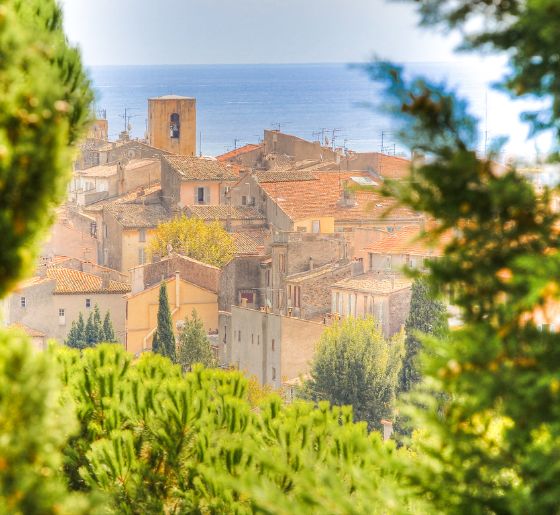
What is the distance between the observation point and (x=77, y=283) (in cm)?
4800

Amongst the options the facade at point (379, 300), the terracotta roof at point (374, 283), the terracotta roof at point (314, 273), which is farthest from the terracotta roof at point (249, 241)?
the facade at point (379, 300)

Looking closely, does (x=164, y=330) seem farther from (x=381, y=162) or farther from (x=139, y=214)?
(x=381, y=162)

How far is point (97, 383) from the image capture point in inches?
310

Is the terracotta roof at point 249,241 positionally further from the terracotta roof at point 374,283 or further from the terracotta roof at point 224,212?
the terracotta roof at point 374,283

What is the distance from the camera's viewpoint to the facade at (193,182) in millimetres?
56875

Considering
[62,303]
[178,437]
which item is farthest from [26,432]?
[62,303]

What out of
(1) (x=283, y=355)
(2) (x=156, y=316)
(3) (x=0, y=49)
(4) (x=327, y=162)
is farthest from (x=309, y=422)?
(4) (x=327, y=162)

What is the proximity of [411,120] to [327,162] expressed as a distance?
5899 cm

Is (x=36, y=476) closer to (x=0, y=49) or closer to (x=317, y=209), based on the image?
(x=0, y=49)

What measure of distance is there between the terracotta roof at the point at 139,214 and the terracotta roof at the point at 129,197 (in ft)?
2.73

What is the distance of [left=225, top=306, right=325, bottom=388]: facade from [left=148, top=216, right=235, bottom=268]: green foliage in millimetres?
10520

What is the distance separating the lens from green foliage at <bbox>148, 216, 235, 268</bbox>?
51.6 metres

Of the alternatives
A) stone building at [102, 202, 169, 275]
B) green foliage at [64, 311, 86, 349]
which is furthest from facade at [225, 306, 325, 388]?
stone building at [102, 202, 169, 275]

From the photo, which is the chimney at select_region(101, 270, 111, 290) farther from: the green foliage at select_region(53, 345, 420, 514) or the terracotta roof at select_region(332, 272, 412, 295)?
the green foliage at select_region(53, 345, 420, 514)
